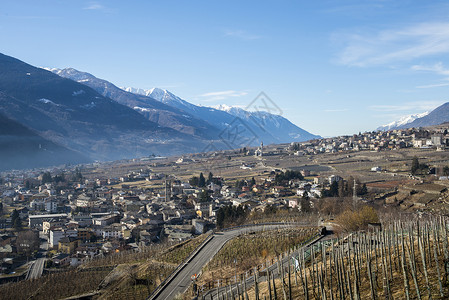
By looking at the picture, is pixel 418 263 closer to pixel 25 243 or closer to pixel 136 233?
pixel 136 233

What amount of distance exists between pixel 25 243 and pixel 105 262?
884 centimetres

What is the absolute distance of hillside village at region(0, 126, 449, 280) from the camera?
1199 inches

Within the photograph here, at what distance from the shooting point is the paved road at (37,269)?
2453 centimetres

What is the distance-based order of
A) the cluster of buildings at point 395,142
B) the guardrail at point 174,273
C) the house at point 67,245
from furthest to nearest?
the cluster of buildings at point 395,142
the house at point 67,245
the guardrail at point 174,273

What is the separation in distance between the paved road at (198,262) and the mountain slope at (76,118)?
393 ft

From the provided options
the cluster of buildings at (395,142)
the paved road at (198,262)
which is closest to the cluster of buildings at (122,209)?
the paved road at (198,262)

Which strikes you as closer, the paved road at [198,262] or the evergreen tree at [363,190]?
the paved road at [198,262]

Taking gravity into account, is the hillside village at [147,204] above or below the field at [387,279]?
below

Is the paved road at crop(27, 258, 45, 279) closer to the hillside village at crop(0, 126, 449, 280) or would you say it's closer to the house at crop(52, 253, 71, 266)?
the hillside village at crop(0, 126, 449, 280)

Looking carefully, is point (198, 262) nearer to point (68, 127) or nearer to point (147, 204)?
point (147, 204)

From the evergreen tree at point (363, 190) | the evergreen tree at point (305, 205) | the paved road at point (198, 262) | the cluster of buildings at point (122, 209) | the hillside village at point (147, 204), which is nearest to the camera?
the paved road at point (198, 262)

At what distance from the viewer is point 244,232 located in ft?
74.6

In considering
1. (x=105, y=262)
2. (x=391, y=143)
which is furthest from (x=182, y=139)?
(x=105, y=262)

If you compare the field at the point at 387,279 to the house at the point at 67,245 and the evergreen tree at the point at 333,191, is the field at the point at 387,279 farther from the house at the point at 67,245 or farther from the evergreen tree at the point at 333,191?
the evergreen tree at the point at 333,191
